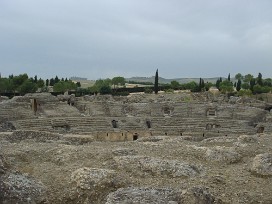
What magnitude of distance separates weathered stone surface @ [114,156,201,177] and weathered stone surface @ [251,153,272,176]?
180 centimetres

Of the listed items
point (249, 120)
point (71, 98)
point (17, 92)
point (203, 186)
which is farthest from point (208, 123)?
point (17, 92)

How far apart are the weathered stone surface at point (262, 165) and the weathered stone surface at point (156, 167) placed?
5.90ft

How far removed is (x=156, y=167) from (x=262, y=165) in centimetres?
338

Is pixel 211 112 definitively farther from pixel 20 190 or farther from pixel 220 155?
pixel 20 190

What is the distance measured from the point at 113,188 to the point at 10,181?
2802mm

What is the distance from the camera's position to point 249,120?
1610 inches

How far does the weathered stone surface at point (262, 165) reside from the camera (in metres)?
12.4

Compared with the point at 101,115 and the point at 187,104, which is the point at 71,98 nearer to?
the point at 101,115

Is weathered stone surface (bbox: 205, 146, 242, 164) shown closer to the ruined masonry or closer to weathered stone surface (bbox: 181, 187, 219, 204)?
weathered stone surface (bbox: 181, 187, 219, 204)

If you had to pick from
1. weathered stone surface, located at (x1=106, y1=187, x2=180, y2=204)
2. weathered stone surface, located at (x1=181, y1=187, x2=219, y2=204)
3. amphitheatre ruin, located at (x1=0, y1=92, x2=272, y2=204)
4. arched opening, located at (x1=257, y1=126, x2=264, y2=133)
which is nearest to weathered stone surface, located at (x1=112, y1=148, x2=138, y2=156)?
amphitheatre ruin, located at (x1=0, y1=92, x2=272, y2=204)

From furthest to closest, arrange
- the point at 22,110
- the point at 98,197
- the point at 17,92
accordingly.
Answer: the point at 17,92, the point at 22,110, the point at 98,197

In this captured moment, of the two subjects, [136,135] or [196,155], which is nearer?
[196,155]

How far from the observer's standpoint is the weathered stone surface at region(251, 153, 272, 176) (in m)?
12.4

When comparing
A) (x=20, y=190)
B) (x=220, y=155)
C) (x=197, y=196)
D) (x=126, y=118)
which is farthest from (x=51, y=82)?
(x=197, y=196)
